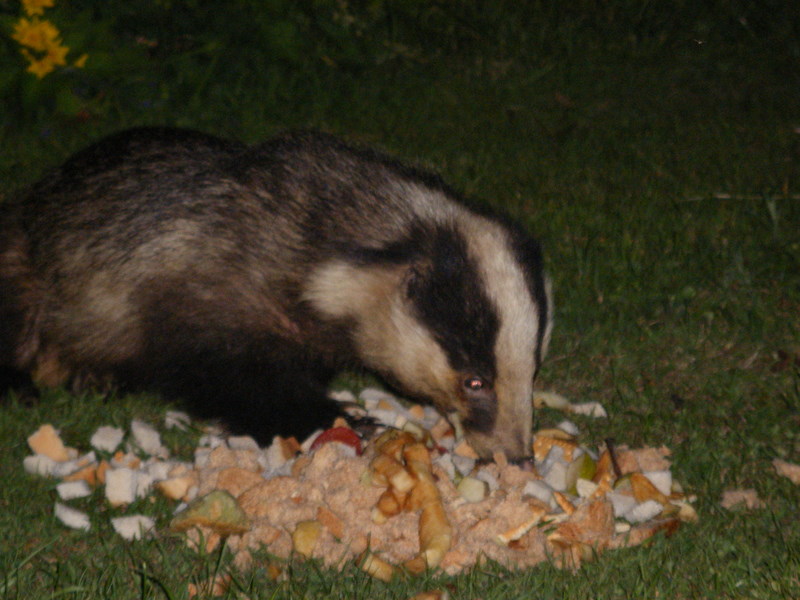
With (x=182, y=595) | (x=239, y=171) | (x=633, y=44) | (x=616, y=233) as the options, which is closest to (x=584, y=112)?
(x=633, y=44)

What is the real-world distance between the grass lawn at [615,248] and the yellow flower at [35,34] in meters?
0.45

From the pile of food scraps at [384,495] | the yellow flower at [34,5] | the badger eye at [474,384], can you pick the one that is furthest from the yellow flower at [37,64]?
the badger eye at [474,384]

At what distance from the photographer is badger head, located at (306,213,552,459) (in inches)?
112

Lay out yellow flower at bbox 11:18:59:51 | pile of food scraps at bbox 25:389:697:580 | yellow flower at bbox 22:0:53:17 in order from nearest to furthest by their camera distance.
→ pile of food scraps at bbox 25:389:697:580 < yellow flower at bbox 22:0:53:17 < yellow flower at bbox 11:18:59:51

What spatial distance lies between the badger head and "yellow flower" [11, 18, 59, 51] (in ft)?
9.38

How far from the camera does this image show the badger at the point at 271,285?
9.56ft

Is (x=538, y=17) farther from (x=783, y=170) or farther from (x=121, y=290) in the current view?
(x=121, y=290)

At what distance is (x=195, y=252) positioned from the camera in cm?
319

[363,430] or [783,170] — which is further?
[783,170]

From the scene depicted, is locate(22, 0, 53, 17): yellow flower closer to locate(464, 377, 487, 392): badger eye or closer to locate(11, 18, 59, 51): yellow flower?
locate(11, 18, 59, 51): yellow flower

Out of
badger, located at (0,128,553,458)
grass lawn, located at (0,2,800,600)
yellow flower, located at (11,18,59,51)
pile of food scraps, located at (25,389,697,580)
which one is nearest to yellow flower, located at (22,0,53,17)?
yellow flower, located at (11,18,59,51)

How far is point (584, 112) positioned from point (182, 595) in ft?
15.9

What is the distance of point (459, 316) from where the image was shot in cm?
285

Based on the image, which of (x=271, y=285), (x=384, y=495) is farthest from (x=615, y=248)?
(x=384, y=495)
